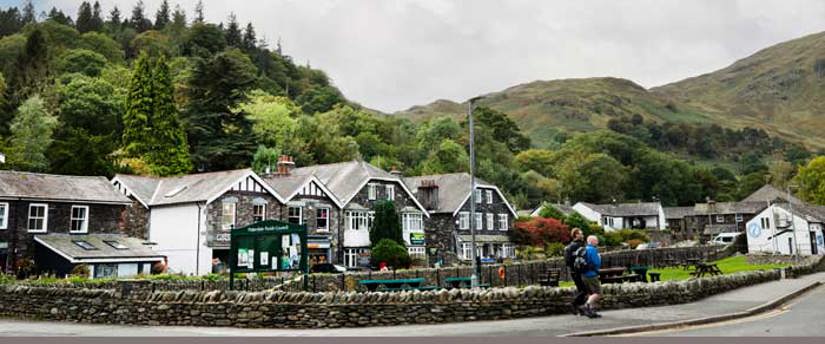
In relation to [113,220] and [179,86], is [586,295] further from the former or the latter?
[179,86]

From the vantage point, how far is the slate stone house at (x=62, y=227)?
35.3 m

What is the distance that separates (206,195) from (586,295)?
30556mm

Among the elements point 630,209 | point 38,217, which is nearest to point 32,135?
point 38,217

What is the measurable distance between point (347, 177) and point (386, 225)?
6095 mm

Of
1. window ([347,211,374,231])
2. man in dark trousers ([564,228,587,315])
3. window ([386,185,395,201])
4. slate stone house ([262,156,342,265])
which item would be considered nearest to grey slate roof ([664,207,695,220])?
window ([386,185,395,201])

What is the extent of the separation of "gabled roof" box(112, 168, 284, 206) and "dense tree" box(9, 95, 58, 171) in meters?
16.6

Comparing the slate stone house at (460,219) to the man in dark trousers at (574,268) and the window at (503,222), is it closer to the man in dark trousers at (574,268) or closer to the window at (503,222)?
the window at (503,222)

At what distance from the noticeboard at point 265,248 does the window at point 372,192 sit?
33057 millimetres

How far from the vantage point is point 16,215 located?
35.7m

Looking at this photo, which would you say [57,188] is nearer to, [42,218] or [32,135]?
[42,218]

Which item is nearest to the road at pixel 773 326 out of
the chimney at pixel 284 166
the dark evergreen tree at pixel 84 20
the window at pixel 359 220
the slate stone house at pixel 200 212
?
the slate stone house at pixel 200 212

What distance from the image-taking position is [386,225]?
50.8 m

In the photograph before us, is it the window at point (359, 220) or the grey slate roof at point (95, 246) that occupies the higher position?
the window at point (359, 220)

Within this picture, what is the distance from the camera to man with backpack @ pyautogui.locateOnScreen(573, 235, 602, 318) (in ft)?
53.0
